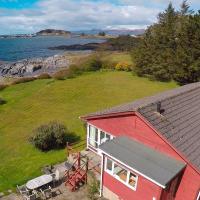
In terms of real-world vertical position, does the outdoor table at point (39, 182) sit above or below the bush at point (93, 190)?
above

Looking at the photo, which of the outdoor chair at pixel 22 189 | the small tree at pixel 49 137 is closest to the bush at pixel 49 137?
the small tree at pixel 49 137

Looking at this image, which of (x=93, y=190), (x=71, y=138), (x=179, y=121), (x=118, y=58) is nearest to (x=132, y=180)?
(x=93, y=190)

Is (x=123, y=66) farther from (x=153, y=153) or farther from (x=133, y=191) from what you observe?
(x=133, y=191)

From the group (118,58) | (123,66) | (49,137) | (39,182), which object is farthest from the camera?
(118,58)

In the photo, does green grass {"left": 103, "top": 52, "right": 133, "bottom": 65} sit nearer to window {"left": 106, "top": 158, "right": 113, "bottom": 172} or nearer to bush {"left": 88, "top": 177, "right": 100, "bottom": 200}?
bush {"left": 88, "top": 177, "right": 100, "bottom": 200}

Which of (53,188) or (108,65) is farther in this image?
(108,65)

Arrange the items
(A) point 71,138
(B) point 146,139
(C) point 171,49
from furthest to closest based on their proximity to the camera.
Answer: (C) point 171,49 < (A) point 71,138 < (B) point 146,139

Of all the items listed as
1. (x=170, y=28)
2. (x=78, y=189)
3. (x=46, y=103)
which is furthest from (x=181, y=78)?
(x=78, y=189)

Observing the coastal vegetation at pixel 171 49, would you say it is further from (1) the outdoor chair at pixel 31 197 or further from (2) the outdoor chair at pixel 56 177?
(1) the outdoor chair at pixel 31 197

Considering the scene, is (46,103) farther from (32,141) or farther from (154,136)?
(154,136)
